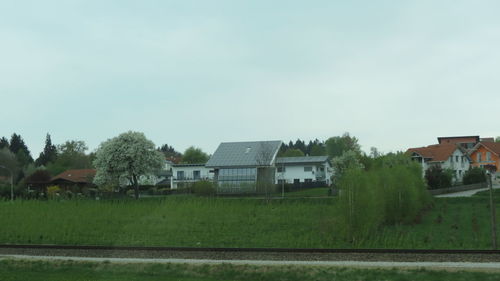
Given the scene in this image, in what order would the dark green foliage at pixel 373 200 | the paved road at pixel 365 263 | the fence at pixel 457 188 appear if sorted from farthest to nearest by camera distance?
the fence at pixel 457 188
the dark green foliage at pixel 373 200
the paved road at pixel 365 263

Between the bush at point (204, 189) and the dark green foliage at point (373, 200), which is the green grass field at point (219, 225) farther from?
the bush at point (204, 189)

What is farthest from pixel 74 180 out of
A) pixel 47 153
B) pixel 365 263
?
pixel 365 263

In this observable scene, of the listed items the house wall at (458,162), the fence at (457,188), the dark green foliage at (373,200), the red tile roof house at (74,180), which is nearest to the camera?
the dark green foliage at (373,200)

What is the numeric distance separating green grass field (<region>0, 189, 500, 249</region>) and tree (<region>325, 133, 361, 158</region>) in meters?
69.0

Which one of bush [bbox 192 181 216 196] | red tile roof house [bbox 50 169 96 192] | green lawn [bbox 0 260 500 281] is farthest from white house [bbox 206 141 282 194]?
green lawn [bbox 0 260 500 281]

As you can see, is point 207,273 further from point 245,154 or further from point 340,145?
point 340,145

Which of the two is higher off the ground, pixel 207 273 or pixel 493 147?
pixel 493 147

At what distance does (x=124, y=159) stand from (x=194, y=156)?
69.5 m

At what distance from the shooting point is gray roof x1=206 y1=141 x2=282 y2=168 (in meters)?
66.3

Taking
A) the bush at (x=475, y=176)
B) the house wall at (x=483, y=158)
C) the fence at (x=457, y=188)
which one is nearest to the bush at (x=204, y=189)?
the fence at (x=457, y=188)

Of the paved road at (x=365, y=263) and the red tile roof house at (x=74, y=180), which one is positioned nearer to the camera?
the paved road at (x=365, y=263)

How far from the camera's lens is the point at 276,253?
1733 cm

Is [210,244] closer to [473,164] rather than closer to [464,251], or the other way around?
[464,251]

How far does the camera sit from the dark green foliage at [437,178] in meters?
55.9
